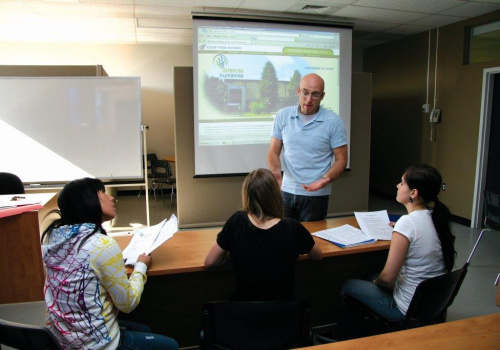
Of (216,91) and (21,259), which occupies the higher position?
(216,91)

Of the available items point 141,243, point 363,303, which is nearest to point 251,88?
point 141,243

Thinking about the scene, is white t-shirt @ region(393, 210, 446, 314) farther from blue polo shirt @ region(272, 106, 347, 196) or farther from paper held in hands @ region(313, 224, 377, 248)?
blue polo shirt @ region(272, 106, 347, 196)

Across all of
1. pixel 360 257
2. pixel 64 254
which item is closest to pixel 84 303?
pixel 64 254

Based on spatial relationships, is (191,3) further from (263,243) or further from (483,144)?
(483,144)

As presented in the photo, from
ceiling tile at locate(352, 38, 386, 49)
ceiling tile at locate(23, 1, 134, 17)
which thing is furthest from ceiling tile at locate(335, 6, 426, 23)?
ceiling tile at locate(23, 1, 134, 17)

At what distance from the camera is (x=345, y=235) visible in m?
2.05

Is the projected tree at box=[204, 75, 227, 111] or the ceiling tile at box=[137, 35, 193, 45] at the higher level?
the ceiling tile at box=[137, 35, 193, 45]

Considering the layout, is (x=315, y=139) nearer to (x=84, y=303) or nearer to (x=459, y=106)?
(x=84, y=303)

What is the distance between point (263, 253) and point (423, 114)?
16.9ft

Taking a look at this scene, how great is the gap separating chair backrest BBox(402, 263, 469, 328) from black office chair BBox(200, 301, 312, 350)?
1.61 feet

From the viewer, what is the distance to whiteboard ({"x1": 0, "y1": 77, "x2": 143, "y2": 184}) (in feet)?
13.3

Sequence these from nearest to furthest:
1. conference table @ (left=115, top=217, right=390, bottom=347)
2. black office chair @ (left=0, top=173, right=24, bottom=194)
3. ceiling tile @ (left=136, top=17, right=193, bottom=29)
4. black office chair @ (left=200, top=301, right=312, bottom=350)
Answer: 1. black office chair @ (left=200, top=301, right=312, bottom=350)
2. conference table @ (left=115, top=217, right=390, bottom=347)
3. black office chair @ (left=0, top=173, right=24, bottom=194)
4. ceiling tile @ (left=136, top=17, right=193, bottom=29)

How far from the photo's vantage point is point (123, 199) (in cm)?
693

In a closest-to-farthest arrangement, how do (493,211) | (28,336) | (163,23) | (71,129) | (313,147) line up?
(28,336) → (313,147) → (493,211) → (71,129) → (163,23)
